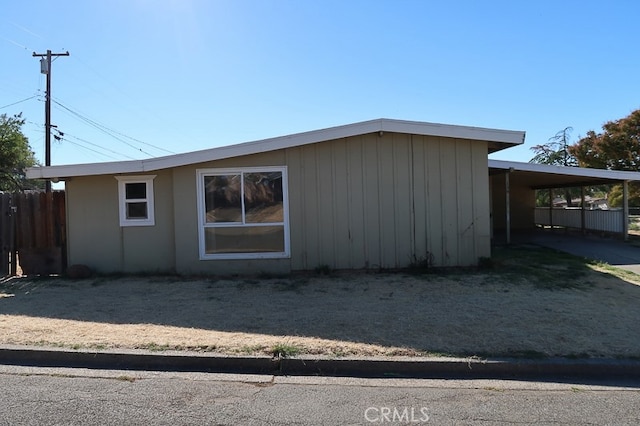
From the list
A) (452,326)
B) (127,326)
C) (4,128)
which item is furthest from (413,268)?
(4,128)

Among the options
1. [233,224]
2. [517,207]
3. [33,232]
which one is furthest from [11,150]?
[517,207]


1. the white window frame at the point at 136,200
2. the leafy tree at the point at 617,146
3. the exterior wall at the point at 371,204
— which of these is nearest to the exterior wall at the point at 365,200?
the exterior wall at the point at 371,204

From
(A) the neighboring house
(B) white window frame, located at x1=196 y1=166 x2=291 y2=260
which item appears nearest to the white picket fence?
(A) the neighboring house

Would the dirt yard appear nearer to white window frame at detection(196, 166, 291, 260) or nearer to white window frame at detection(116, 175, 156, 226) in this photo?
white window frame at detection(196, 166, 291, 260)

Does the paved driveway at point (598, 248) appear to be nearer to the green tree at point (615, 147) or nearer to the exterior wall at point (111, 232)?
the green tree at point (615, 147)

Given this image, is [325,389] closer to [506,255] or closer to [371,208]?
[371,208]

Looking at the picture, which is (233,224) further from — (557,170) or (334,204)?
(557,170)

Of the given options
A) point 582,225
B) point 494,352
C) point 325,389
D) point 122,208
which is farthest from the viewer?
point 582,225

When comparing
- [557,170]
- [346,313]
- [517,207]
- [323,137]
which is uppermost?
[323,137]

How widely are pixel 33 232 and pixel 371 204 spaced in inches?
300

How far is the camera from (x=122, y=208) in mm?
10438

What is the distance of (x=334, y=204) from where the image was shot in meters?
9.98

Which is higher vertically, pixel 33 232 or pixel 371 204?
pixel 371 204

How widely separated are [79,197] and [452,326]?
8474mm
